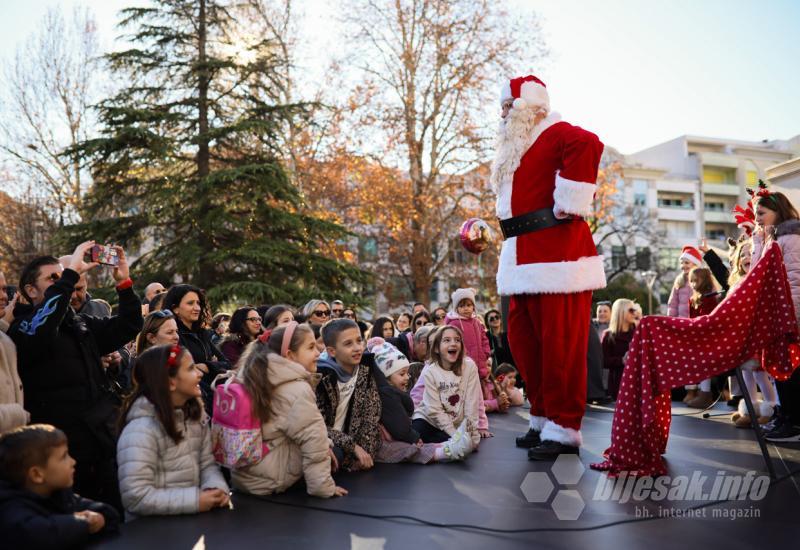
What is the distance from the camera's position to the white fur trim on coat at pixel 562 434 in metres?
4.59

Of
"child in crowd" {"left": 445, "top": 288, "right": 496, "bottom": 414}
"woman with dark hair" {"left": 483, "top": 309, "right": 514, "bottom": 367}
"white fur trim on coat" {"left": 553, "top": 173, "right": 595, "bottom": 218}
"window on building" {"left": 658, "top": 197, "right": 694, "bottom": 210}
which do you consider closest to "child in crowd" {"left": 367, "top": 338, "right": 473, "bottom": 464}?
"white fur trim on coat" {"left": 553, "top": 173, "right": 595, "bottom": 218}

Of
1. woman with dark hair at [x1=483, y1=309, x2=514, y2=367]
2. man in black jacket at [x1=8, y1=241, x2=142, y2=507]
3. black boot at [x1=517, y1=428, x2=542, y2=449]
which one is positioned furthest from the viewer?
woman with dark hair at [x1=483, y1=309, x2=514, y2=367]

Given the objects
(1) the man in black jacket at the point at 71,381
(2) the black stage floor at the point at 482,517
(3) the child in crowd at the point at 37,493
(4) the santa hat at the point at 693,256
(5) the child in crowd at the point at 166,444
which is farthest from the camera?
(4) the santa hat at the point at 693,256

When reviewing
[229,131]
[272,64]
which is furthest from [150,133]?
[272,64]

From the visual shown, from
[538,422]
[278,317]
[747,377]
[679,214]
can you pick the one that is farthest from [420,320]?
[679,214]

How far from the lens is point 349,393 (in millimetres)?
4980

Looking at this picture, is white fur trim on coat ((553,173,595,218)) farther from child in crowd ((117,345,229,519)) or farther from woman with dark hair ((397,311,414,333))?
woman with dark hair ((397,311,414,333))

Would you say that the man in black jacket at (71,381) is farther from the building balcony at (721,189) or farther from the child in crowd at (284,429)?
the building balcony at (721,189)

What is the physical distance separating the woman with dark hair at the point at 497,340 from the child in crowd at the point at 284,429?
6337mm

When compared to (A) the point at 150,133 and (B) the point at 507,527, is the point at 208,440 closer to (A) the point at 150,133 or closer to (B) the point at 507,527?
(B) the point at 507,527

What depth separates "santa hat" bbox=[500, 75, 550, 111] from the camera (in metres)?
4.96

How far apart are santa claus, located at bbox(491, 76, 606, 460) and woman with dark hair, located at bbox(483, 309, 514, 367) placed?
209 inches

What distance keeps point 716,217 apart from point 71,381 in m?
63.7

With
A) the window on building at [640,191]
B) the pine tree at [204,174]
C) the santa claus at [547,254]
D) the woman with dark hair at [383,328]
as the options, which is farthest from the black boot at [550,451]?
the window on building at [640,191]
